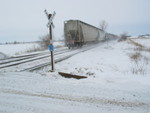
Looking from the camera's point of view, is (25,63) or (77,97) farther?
(25,63)

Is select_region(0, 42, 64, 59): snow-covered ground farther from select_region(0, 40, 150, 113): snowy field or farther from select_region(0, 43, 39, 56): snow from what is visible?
select_region(0, 40, 150, 113): snowy field

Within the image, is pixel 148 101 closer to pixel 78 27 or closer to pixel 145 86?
pixel 145 86

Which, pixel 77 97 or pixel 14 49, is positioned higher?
pixel 14 49

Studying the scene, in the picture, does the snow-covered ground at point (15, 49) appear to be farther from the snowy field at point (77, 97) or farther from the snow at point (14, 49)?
the snowy field at point (77, 97)

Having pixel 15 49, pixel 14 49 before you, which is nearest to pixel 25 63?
pixel 15 49

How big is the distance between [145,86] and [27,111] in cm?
387

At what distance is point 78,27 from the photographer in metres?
18.3

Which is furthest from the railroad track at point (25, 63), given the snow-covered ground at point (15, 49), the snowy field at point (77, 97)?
the snow-covered ground at point (15, 49)

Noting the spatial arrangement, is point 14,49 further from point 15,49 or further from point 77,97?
point 77,97

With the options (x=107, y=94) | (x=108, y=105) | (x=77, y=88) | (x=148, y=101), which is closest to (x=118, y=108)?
(x=108, y=105)

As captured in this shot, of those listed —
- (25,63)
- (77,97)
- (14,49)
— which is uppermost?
(14,49)

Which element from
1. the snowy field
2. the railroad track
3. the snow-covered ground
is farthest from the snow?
the snowy field

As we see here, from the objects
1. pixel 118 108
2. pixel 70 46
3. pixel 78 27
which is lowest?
pixel 118 108

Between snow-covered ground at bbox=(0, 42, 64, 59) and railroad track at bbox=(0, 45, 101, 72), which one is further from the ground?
snow-covered ground at bbox=(0, 42, 64, 59)
